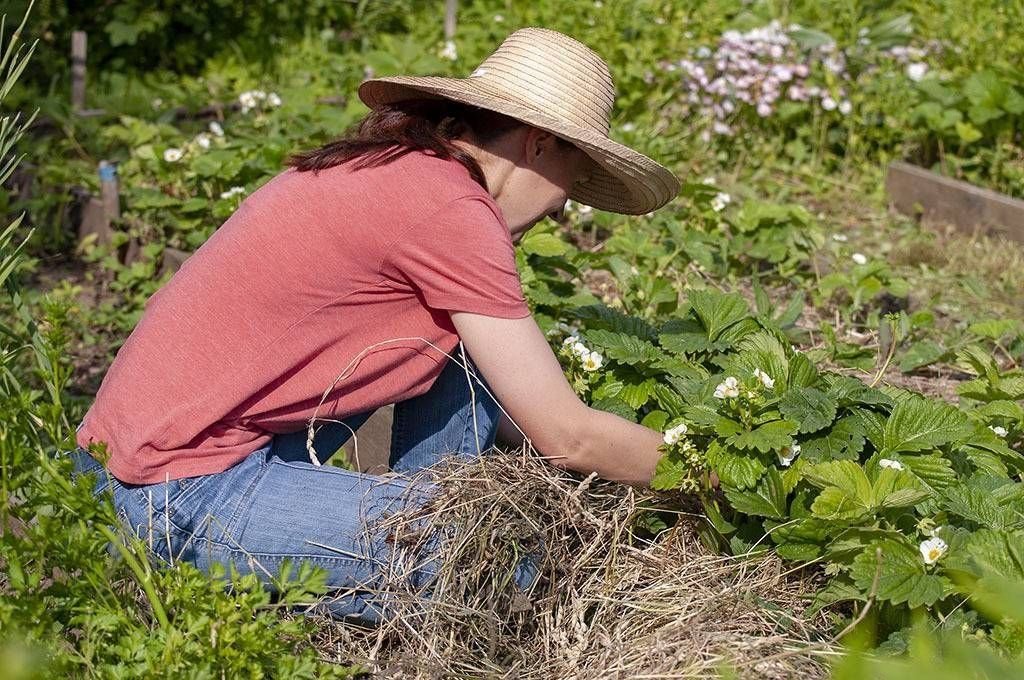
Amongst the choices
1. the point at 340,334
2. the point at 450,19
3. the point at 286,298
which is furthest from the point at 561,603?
the point at 450,19

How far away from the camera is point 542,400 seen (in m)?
2.23

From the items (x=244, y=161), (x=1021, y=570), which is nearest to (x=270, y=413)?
(x=1021, y=570)

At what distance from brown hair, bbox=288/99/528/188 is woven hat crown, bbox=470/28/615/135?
0.06 m

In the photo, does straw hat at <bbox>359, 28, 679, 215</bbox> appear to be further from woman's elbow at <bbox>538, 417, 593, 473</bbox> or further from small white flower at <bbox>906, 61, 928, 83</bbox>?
small white flower at <bbox>906, 61, 928, 83</bbox>

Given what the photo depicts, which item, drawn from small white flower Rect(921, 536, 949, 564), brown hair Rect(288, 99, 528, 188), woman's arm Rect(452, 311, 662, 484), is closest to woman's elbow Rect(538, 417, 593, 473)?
woman's arm Rect(452, 311, 662, 484)

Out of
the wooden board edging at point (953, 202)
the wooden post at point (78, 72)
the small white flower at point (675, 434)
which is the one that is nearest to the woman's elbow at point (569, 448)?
the small white flower at point (675, 434)

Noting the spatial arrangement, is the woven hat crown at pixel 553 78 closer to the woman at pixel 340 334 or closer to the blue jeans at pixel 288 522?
the woman at pixel 340 334

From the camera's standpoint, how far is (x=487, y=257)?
2.17 metres

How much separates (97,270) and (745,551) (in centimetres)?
300

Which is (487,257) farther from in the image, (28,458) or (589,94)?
(28,458)

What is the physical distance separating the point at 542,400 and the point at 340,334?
1.32ft

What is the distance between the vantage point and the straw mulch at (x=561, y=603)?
2215 mm

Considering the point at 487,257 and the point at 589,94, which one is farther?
the point at 589,94

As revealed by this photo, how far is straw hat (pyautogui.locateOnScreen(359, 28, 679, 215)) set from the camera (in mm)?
2305
